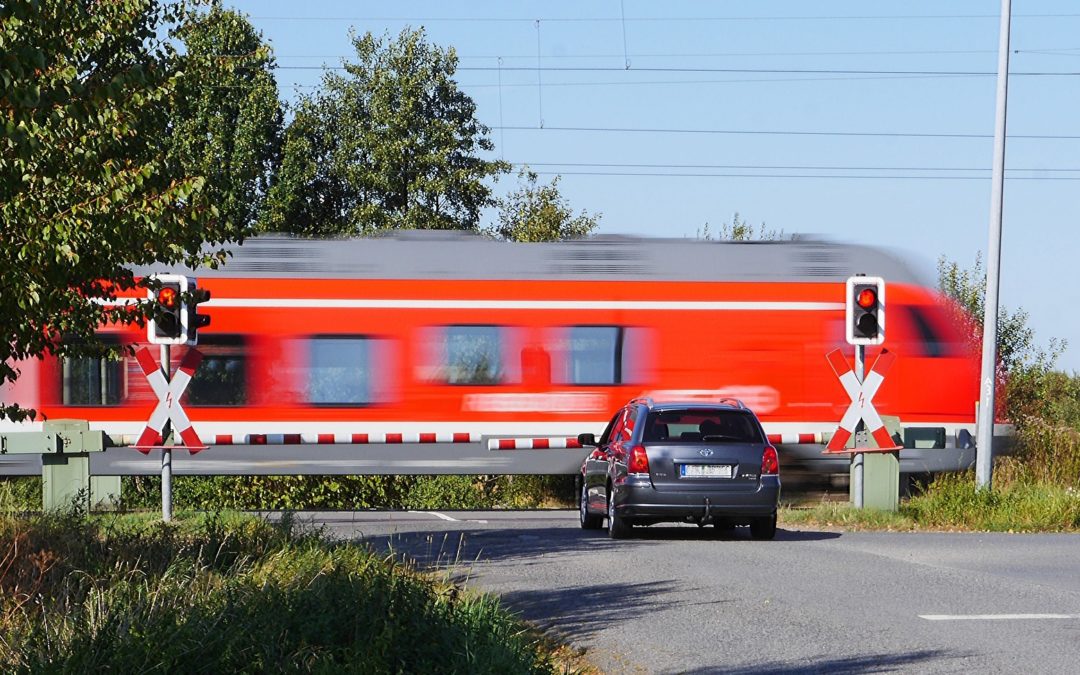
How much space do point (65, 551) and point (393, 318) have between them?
13.9 metres

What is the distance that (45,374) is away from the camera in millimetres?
24828

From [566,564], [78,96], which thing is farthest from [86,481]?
[78,96]

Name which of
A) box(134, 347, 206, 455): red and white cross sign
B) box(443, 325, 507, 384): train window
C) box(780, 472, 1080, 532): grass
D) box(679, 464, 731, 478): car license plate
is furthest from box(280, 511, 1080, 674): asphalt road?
box(443, 325, 507, 384): train window

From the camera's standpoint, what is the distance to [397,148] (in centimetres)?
5309

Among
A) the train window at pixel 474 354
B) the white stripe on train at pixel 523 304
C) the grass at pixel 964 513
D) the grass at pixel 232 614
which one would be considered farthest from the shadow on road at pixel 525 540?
the white stripe on train at pixel 523 304

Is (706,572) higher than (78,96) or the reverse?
the reverse

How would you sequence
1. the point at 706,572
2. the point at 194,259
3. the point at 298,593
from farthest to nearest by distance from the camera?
the point at 706,572
the point at 194,259
the point at 298,593

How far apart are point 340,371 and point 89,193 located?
13.3m

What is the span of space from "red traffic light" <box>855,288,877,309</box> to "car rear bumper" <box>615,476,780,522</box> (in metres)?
3.86

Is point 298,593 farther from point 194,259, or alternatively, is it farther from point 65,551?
point 194,259

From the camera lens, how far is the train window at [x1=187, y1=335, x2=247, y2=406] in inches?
979

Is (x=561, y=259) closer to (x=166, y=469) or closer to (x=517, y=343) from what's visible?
(x=517, y=343)

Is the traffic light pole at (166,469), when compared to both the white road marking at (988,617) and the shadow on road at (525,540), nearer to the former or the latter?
the shadow on road at (525,540)

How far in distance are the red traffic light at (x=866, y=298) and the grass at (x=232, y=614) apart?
377 inches
